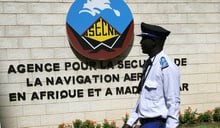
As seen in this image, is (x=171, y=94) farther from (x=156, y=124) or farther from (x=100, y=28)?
(x=100, y=28)

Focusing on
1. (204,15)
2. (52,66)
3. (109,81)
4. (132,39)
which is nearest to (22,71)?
(52,66)

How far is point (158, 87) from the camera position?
356 cm

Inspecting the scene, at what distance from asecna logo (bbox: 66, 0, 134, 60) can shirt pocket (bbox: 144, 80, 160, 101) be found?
→ 407 centimetres

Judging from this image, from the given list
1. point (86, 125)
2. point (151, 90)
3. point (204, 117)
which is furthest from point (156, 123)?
point (204, 117)

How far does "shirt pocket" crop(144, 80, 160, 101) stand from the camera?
3.57 meters

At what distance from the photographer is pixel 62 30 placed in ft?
24.9

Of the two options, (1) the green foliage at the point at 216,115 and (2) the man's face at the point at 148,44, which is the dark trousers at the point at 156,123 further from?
(1) the green foliage at the point at 216,115

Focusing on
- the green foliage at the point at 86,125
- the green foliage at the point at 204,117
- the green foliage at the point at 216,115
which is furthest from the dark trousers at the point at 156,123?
the green foliage at the point at 216,115

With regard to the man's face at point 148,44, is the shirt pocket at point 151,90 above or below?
below

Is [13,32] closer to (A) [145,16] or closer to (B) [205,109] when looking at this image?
(A) [145,16]

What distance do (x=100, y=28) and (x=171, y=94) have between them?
4.39 m

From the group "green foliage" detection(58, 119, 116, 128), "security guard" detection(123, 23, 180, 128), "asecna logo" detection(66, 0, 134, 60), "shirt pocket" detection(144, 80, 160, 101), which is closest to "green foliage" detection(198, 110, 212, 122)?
"green foliage" detection(58, 119, 116, 128)

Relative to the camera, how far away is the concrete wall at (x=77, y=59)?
732cm

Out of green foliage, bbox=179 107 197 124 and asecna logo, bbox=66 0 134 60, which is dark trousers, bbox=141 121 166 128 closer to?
asecna logo, bbox=66 0 134 60
